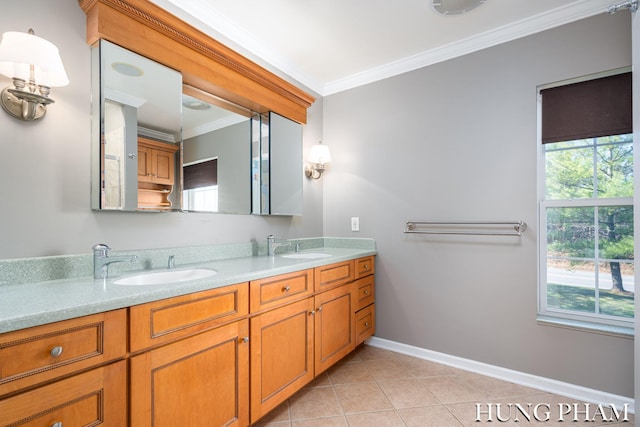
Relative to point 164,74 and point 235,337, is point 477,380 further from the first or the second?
point 164,74

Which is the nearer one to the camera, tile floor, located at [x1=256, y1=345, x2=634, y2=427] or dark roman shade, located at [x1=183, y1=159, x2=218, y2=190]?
tile floor, located at [x1=256, y1=345, x2=634, y2=427]

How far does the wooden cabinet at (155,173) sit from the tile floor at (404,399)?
1.34 metres

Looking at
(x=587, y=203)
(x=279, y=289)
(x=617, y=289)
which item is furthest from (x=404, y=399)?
(x=587, y=203)

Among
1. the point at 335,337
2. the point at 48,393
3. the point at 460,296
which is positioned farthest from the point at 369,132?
the point at 48,393

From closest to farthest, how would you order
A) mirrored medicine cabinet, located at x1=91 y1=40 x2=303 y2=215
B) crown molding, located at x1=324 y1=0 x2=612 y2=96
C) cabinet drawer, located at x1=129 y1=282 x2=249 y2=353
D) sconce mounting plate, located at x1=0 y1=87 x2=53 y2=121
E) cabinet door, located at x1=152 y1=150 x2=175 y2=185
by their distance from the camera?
cabinet drawer, located at x1=129 y1=282 x2=249 y2=353 → sconce mounting plate, located at x1=0 y1=87 x2=53 y2=121 → mirrored medicine cabinet, located at x1=91 y1=40 x2=303 y2=215 → cabinet door, located at x1=152 y1=150 x2=175 y2=185 → crown molding, located at x1=324 y1=0 x2=612 y2=96

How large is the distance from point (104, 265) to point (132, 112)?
749 millimetres

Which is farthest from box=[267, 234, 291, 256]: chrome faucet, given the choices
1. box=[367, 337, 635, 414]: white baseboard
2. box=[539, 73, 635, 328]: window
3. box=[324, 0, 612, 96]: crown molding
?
box=[539, 73, 635, 328]: window

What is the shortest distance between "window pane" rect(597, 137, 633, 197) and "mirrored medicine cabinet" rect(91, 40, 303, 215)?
2088 mm

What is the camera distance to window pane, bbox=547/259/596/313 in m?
1.96

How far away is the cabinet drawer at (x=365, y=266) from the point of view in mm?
2426

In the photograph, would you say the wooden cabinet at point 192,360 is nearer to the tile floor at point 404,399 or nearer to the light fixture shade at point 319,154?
the tile floor at point 404,399

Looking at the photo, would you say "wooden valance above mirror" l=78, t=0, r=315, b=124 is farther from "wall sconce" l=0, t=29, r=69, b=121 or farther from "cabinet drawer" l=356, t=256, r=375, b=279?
"cabinet drawer" l=356, t=256, r=375, b=279

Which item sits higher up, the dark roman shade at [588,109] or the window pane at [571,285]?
the dark roman shade at [588,109]

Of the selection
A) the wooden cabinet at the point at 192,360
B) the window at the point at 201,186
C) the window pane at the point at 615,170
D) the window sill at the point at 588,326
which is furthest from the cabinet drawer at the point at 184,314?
the window pane at the point at 615,170
